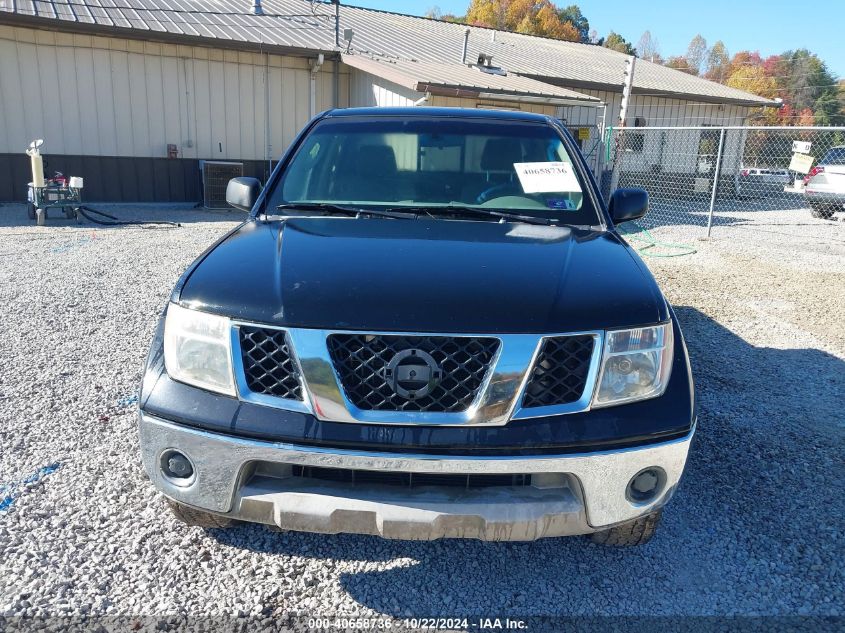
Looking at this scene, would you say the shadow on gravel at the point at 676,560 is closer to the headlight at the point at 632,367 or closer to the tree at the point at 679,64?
the headlight at the point at 632,367

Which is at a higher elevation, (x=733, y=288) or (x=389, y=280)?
(x=389, y=280)

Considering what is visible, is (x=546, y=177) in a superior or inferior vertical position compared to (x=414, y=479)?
superior

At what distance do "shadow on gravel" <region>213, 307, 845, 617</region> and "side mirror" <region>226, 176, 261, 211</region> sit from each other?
169 centimetres

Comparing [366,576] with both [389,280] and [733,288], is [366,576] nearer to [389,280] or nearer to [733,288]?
[389,280]

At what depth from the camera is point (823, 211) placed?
14.1 meters

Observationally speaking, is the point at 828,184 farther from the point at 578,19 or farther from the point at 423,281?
the point at 578,19

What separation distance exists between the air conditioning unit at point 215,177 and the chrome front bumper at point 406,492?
40.7 feet

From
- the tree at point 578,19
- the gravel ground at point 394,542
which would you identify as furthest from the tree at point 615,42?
the gravel ground at point 394,542

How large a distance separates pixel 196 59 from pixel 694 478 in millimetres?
14354

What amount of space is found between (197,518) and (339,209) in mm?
1499

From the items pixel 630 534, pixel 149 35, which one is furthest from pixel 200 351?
pixel 149 35

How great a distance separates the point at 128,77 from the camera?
1327 centimetres

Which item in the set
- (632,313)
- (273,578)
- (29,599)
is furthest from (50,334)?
(632,313)

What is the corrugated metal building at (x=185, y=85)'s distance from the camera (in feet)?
40.7
